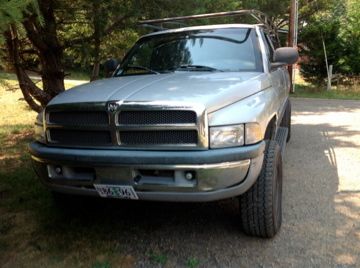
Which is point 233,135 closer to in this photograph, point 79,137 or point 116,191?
point 116,191

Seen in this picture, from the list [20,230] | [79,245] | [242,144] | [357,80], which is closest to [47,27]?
[20,230]

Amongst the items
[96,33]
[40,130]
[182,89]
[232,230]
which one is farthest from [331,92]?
[40,130]

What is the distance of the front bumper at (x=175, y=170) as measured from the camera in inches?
118

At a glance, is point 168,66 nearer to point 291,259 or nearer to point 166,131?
point 166,131

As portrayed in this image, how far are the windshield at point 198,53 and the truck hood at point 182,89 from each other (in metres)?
0.32

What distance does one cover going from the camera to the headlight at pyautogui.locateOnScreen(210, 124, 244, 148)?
10.00ft

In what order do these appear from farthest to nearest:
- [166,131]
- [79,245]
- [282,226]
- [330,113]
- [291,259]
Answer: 1. [330,113]
2. [282,226]
3. [79,245]
4. [291,259]
5. [166,131]

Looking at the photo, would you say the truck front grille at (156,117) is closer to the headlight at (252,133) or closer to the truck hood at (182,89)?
the truck hood at (182,89)


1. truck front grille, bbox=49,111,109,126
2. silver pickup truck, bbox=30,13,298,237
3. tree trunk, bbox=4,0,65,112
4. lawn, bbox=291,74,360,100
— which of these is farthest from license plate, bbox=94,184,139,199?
lawn, bbox=291,74,360,100

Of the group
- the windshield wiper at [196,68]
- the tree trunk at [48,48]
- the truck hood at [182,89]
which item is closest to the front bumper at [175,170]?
the truck hood at [182,89]

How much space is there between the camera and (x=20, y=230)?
12.9ft

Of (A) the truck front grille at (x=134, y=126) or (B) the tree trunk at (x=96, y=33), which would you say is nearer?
(A) the truck front grille at (x=134, y=126)

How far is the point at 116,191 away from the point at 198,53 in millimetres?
1991

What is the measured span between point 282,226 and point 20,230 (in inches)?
93.8
